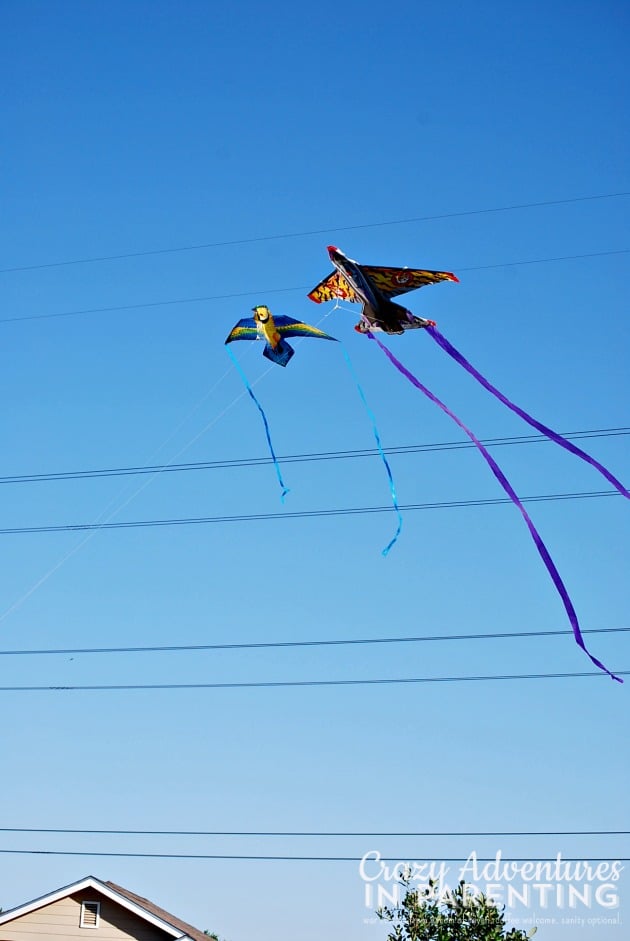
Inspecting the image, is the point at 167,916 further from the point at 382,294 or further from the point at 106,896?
the point at 382,294

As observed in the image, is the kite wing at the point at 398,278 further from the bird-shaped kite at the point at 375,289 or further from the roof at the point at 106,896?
the roof at the point at 106,896

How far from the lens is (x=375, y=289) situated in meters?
14.4

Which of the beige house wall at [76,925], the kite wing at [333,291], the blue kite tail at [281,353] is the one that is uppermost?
the kite wing at [333,291]

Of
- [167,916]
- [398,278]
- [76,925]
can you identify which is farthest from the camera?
[167,916]

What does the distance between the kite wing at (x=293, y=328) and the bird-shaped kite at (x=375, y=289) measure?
1.44 feet

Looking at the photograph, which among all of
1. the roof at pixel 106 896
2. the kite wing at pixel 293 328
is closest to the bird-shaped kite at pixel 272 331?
the kite wing at pixel 293 328

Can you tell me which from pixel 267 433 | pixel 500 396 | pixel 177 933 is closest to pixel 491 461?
pixel 500 396

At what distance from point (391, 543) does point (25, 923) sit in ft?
53.9

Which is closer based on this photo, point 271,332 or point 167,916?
point 271,332

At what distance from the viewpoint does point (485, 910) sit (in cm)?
2550

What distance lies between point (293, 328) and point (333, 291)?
0.82 meters

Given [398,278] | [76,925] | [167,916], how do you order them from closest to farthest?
[398,278], [76,925], [167,916]

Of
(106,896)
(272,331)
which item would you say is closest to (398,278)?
(272,331)

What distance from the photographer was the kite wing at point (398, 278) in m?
13.8
